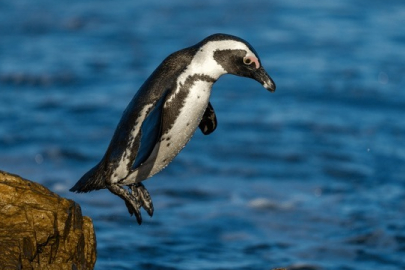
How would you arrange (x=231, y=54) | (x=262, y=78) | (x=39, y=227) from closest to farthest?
(x=39, y=227) → (x=231, y=54) → (x=262, y=78)

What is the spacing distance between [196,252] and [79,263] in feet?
9.71

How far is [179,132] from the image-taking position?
6.11 m

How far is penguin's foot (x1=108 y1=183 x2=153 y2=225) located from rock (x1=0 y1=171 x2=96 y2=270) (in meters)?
0.49

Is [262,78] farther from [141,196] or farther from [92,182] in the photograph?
[92,182]

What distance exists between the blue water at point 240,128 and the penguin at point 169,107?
172 cm

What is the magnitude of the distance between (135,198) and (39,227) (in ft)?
3.40

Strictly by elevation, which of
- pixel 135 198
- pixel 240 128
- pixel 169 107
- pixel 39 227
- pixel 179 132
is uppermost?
pixel 240 128

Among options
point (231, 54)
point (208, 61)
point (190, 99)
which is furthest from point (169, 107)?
point (231, 54)

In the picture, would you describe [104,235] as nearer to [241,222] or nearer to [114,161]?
[241,222]

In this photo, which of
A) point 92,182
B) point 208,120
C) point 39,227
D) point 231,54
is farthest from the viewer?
point 208,120

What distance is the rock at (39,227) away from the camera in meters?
5.35

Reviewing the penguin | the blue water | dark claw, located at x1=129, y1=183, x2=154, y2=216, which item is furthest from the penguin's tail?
the blue water

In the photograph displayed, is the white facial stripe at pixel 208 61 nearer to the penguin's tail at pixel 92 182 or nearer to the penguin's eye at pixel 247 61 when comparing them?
the penguin's eye at pixel 247 61

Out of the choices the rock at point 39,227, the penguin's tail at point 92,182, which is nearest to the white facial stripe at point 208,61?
the penguin's tail at point 92,182
